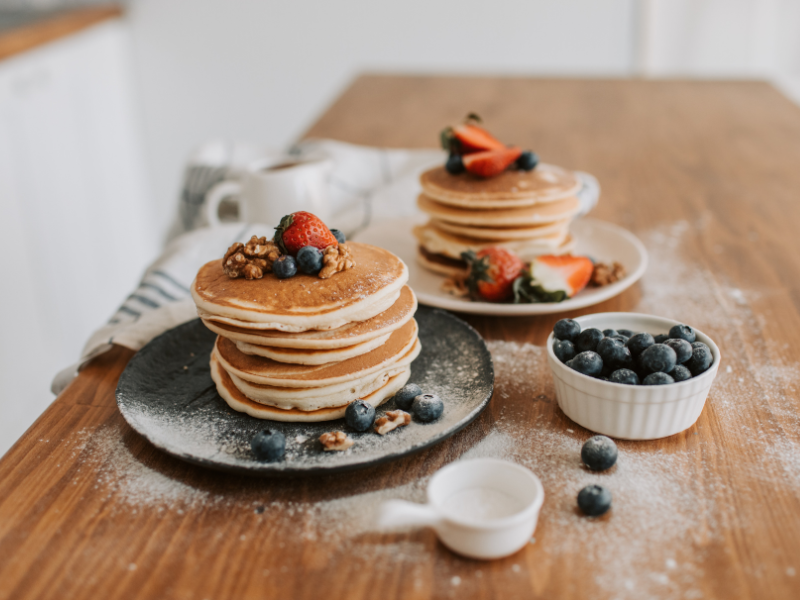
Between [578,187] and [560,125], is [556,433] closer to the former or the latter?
[578,187]

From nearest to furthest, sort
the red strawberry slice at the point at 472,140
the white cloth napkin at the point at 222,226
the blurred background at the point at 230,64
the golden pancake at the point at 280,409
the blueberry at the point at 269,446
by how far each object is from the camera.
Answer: the blueberry at the point at 269,446, the golden pancake at the point at 280,409, the white cloth napkin at the point at 222,226, the red strawberry slice at the point at 472,140, the blurred background at the point at 230,64

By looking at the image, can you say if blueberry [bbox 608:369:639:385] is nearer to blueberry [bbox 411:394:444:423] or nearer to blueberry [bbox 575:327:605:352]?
blueberry [bbox 575:327:605:352]

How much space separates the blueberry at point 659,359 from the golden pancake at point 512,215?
0.47m

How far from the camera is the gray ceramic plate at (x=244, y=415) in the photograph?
0.81 metres

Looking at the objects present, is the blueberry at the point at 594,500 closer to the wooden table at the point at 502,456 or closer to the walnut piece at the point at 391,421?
the wooden table at the point at 502,456

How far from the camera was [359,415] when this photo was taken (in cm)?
87

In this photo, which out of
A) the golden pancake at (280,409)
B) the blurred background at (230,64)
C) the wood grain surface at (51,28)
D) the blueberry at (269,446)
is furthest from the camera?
the blurred background at (230,64)

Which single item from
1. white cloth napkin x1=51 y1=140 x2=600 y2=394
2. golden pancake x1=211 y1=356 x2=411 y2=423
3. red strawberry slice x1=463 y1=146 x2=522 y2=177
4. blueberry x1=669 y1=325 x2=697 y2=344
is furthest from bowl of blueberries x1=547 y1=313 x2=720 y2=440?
white cloth napkin x1=51 y1=140 x2=600 y2=394

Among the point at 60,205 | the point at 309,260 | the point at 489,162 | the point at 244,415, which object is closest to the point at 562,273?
the point at 489,162

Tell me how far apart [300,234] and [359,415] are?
0.26 m

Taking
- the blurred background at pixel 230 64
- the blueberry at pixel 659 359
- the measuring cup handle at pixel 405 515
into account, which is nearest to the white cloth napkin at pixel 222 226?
the measuring cup handle at pixel 405 515

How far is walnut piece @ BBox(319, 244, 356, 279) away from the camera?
3.11 feet

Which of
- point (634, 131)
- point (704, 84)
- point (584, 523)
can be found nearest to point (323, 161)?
point (584, 523)

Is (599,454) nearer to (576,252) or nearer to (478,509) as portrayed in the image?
(478,509)
